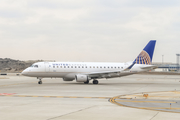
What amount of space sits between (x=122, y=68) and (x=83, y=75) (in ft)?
28.8

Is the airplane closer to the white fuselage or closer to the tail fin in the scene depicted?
the white fuselage

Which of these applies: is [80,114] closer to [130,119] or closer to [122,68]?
[130,119]

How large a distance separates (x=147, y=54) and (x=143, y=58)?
1.22 m

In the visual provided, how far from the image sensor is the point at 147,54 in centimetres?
4869

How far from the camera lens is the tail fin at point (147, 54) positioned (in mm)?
48281

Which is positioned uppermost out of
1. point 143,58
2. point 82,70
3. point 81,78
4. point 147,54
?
point 147,54

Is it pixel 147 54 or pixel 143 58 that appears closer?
pixel 143 58

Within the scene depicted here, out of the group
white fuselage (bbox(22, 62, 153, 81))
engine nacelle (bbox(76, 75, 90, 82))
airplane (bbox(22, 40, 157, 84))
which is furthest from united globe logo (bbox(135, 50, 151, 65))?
engine nacelle (bbox(76, 75, 90, 82))

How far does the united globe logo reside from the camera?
48094 mm

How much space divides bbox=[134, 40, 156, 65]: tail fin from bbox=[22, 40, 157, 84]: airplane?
0.20 metres

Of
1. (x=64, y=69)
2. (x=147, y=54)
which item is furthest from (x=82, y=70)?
(x=147, y=54)

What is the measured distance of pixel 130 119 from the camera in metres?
12.7

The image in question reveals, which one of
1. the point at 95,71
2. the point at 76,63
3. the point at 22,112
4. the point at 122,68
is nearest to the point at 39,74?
the point at 76,63

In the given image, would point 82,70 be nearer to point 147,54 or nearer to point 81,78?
point 81,78
